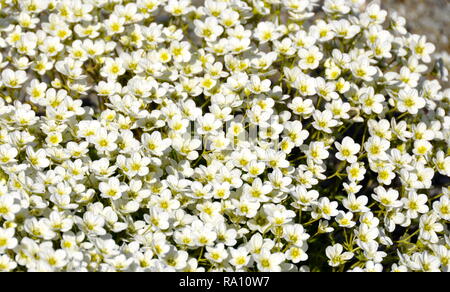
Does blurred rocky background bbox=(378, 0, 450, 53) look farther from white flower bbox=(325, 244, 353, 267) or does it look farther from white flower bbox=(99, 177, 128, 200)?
white flower bbox=(99, 177, 128, 200)

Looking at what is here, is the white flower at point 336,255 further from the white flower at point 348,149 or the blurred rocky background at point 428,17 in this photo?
the blurred rocky background at point 428,17

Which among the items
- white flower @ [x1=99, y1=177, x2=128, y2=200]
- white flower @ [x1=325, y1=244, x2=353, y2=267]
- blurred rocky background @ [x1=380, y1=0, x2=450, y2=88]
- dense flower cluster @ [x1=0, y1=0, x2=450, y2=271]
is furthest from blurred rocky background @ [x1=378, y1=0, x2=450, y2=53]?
white flower @ [x1=99, y1=177, x2=128, y2=200]

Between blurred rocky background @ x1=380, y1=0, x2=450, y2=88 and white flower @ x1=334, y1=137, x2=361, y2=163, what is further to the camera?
blurred rocky background @ x1=380, y1=0, x2=450, y2=88

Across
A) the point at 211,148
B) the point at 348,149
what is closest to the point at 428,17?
the point at 348,149

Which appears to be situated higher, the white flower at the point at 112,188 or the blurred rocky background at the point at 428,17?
the white flower at the point at 112,188

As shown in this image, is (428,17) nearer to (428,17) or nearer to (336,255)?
A: (428,17)

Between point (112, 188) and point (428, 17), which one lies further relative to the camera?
point (428, 17)

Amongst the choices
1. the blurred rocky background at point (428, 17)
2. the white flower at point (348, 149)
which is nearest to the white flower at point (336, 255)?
the white flower at point (348, 149)

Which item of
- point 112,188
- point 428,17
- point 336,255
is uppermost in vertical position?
point 112,188

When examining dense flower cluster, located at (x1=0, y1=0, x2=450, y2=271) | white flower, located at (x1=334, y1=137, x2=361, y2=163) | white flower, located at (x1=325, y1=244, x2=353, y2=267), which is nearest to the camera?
dense flower cluster, located at (x1=0, y1=0, x2=450, y2=271)
